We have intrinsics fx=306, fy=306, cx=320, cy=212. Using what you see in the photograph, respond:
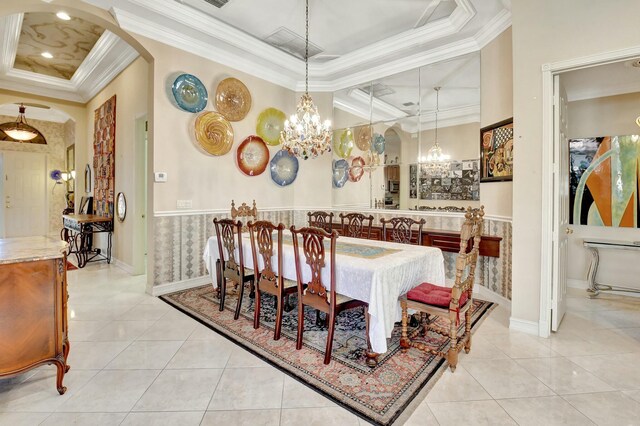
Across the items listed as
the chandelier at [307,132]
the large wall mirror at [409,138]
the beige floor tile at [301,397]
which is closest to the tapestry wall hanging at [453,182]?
the large wall mirror at [409,138]

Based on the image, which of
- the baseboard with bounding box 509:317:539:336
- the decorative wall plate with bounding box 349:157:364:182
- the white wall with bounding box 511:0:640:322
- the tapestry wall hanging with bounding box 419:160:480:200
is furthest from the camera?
the decorative wall plate with bounding box 349:157:364:182

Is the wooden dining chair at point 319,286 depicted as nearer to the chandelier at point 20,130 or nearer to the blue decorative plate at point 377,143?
the blue decorative plate at point 377,143

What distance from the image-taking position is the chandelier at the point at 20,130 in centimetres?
679

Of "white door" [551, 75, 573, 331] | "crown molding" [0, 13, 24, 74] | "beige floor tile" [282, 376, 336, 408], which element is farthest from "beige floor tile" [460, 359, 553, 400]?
"crown molding" [0, 13, 24, 74]

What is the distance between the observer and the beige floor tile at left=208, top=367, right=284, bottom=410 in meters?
1.81

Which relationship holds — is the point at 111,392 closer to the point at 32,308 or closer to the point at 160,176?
the point at 32,308

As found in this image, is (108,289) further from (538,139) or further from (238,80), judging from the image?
(538,139)

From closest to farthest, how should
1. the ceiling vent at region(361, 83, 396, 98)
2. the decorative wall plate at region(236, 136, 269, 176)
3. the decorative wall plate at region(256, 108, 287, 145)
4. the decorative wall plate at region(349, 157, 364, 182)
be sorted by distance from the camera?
the decorative wall plate at region(236, 136, 269, 176) < the ceiling vent at region(361, 83, 396, 98) < the decorative wall plate at region(256, 108, 287, 145) < the decorative wall plate at region(349, 157, 364, 182)

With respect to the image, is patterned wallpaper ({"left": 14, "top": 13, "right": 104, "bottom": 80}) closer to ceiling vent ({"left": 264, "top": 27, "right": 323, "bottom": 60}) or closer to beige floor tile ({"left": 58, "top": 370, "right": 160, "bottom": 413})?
ceiling vent ({"left": 264, "top": 27, "right": 323, "bottom": 60})

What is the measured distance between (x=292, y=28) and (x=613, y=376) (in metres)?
4.69

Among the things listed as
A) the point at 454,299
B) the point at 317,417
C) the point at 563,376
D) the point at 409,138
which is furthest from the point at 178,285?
the point at 563,376

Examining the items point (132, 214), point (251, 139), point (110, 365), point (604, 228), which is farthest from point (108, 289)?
point (604, 228)

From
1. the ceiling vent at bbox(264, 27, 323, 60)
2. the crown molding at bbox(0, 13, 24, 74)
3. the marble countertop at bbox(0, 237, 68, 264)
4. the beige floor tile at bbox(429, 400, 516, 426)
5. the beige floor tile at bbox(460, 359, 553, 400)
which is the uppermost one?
the ceiling vent at bbox(264, 27, 323, 60)

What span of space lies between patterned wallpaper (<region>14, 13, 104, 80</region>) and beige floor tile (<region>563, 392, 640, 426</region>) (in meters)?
6.23
